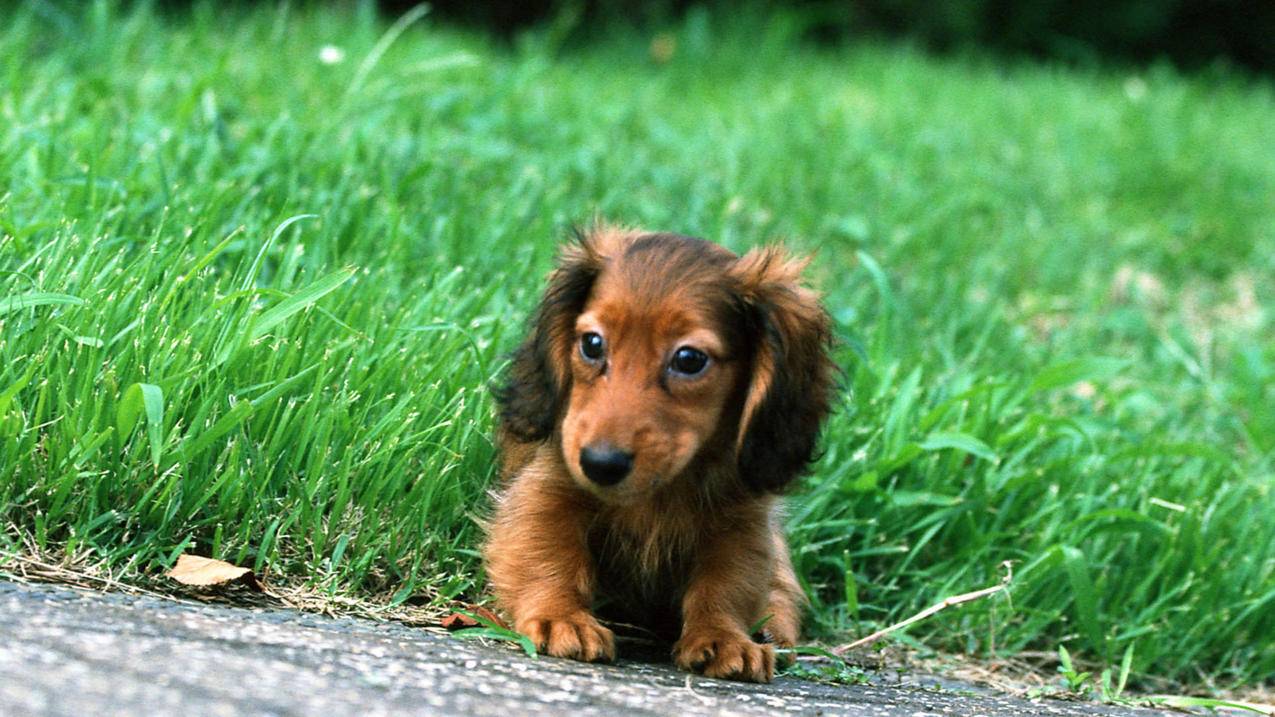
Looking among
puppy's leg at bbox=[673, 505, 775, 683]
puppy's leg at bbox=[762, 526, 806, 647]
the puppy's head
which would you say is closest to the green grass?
puppy's leg at bbox=[762, 526, 806, 647]

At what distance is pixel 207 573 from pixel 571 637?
766 millimetres

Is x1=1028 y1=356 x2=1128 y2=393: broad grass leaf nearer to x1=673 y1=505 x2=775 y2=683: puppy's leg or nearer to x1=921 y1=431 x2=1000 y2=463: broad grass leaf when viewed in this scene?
x1=921 y1=431 x2=1000 y2=463: broad grass leaf

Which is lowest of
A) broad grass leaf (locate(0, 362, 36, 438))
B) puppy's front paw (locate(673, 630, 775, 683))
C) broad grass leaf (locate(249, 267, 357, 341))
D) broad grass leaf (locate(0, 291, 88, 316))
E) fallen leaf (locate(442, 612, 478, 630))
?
fallen leaf (locate(442, 612, 478, 630))

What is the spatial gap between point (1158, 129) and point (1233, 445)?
4040 mm

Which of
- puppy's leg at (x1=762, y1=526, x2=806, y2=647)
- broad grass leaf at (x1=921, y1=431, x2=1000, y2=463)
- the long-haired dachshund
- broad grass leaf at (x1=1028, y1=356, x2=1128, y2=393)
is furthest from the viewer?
broad grass leaf at (x1=1028, y1=356, x2=1128, y2=393)

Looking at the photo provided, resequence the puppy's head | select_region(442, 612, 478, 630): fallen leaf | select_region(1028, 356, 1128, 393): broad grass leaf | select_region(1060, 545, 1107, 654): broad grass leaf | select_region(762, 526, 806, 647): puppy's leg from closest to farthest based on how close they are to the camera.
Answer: the puppy's head, select_region(442, 612, 478, 630): fallen leaf, select_region(762, 526, 806, 647): puppy's leg, select_region(1060, 545, 1107, 654): broad grass leaf, select_region(1028, 356, 1128, 393): broad grass leaf

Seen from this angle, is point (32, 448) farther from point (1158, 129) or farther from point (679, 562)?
point (1158, 129)

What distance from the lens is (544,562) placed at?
3.25 meters

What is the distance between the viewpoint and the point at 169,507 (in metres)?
3.13

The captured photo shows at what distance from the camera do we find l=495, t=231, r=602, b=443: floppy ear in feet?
11.0

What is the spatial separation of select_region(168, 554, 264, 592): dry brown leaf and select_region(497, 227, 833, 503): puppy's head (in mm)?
707

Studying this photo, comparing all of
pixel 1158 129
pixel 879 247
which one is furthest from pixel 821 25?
pixel 879 247

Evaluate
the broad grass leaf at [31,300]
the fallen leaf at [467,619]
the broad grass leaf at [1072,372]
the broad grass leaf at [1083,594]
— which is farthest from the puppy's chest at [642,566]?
the broad grass leaf at [1072,372]

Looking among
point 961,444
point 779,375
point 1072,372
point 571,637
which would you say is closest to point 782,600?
point 779,375
